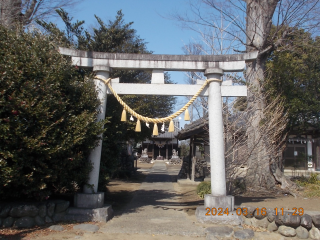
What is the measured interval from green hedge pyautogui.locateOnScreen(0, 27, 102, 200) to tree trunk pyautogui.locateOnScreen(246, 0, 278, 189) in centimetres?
657

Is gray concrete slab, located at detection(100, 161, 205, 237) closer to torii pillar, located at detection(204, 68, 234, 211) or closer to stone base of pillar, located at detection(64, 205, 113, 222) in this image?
stone base of pillar, located at detection(64, 205, 113, 222)

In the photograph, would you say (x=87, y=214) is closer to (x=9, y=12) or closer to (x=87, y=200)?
(x=87, y=200)

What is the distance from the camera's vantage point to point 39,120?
5426 millimetres

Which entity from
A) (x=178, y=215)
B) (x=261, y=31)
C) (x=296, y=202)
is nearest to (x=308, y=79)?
(x=261, y=31)

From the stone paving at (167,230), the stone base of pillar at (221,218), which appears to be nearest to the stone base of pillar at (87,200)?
the stone paving at (167,230)

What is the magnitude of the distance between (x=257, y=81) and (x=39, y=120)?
8864mm

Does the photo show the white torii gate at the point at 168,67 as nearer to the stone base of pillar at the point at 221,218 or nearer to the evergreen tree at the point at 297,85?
the stone base of pillar at the point at 221,218

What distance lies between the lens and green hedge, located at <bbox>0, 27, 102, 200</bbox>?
515cm

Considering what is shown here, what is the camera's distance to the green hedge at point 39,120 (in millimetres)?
5148

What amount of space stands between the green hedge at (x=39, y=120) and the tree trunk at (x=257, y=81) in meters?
6.57

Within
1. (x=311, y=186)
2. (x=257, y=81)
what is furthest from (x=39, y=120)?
(x=311, y=186)

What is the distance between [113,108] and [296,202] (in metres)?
6.75

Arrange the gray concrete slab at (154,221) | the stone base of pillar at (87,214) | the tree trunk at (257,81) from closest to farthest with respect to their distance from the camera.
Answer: the gray concrete slab at (154,221), the stone base of pillar at (87,214), the tree trunk at (257,81)
